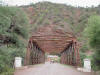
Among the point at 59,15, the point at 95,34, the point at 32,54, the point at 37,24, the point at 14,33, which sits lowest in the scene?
the point at 32,54

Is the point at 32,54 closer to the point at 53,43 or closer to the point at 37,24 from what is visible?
the point at 53,43

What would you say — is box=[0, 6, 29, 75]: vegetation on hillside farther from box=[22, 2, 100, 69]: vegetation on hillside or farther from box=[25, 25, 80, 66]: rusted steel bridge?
box=[22, 2, 100, 69]: vegetation on hillside

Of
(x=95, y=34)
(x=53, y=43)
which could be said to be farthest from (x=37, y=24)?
(x=95, y=34)

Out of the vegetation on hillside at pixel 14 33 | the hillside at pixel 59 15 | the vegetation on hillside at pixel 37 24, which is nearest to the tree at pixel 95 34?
the vegetation on hillside at pixel 37 24

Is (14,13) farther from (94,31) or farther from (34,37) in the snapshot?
(94,31)

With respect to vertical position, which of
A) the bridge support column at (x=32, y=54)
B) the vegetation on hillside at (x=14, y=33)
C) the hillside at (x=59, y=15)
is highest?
the hillside at (x=59, y=15)

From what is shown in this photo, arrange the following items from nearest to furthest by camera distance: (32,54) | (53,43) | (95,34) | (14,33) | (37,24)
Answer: (95,34) < (14,33) < (32,54) < (53,43) < (37,24)

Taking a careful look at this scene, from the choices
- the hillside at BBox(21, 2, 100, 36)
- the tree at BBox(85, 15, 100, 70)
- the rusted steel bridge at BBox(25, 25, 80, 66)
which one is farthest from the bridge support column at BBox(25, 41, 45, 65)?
the hillside at BBox(21, 2, 100, 36)

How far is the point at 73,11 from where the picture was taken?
69625 millimetres

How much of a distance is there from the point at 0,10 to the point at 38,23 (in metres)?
46.3

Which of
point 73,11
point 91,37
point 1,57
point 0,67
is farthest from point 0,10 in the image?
point 73,11

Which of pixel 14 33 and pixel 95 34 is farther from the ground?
pixel 14 33

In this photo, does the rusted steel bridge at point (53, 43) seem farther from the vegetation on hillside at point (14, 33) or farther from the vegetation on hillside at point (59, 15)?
the vegetation on hillside at point (59, 15)

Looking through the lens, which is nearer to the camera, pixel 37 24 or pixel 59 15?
pixel 37 24
